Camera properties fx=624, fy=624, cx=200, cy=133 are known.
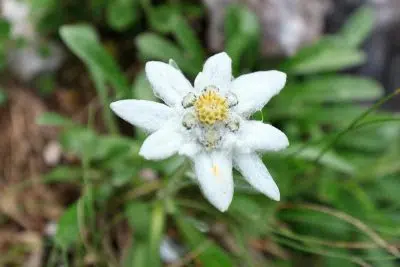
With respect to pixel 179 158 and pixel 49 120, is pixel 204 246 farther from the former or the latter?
pixel 49 120

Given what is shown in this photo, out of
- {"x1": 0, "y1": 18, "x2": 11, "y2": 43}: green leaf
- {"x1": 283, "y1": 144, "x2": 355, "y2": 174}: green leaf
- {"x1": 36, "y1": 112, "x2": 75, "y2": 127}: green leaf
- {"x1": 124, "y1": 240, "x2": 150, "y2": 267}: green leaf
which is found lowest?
{"x1": 124, "y1": 240, "x2": 150, "y2": 267}: green leaf

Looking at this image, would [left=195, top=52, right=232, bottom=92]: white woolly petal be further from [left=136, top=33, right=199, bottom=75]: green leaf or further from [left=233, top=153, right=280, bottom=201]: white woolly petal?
[left=136, top=33, right=199, bottom=75]: green leaf

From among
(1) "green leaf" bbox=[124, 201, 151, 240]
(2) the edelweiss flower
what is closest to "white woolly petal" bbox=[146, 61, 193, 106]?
(2) the edelweiss flower

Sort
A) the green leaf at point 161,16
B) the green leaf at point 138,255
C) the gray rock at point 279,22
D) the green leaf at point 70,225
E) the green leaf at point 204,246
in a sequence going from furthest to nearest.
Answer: the gray rock at point 279,22
the green leaf at point 161,16
the green leaf at point 138,255
the green leaf at point 204,246
the green leaf at point 70,225

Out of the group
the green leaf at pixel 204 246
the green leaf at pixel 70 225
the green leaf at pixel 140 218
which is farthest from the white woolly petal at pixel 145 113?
the green leaf at pixel 140 218

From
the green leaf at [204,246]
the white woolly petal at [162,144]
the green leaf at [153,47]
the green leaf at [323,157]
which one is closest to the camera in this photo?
the white woolly petal at [162,144]

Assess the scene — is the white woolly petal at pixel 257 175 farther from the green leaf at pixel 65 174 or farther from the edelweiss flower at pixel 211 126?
the green leaf at pixel 65 174
